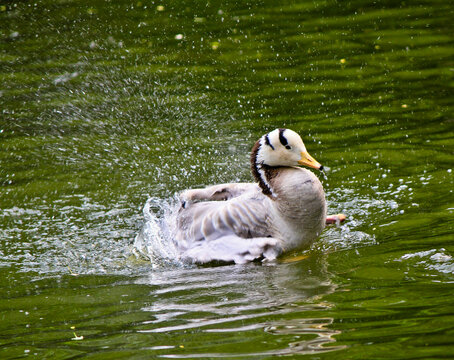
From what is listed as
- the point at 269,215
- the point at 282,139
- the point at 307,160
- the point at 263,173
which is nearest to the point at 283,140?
the point at 282,139

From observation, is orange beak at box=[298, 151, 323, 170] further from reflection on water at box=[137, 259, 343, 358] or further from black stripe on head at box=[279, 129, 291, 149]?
reflection on water at box=[137, 259, 343, 358]

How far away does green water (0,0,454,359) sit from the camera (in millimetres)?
5645

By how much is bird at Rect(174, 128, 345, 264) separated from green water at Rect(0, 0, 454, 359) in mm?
196

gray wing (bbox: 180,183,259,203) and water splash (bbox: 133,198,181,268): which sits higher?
gray wing (bbox: 180,183,259,203)

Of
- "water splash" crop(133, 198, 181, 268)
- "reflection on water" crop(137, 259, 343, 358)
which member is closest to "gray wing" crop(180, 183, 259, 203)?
"water splash" crop(133, 198, 181, 268)

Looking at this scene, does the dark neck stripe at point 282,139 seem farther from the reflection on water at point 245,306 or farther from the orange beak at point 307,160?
the reflection on water at point 245,306

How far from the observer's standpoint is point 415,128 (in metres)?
10.1

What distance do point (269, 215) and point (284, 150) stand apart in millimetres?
675

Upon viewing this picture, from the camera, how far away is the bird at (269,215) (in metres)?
7.41

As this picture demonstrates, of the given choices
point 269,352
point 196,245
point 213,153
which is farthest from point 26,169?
point 269,352

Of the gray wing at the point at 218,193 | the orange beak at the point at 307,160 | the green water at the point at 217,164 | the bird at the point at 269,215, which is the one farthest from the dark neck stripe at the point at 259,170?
the green water at the point at 217,164

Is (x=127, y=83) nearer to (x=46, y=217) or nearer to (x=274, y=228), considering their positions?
(x=46, y=217)

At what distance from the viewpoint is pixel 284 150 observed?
25.1ft

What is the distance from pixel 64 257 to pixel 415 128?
497 cm
